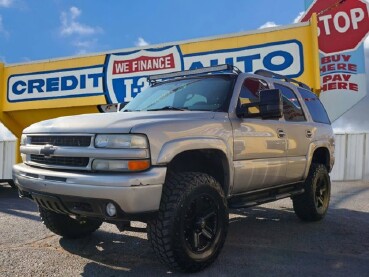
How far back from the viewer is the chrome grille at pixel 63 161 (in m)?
3.23

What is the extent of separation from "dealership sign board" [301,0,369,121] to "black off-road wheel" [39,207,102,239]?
8.65 metres

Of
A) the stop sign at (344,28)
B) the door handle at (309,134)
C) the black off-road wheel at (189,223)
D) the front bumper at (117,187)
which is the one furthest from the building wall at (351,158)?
the front bumper at (117,187)

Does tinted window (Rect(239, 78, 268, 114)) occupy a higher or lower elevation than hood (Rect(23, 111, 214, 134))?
higher

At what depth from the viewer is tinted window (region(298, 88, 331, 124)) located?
580cm

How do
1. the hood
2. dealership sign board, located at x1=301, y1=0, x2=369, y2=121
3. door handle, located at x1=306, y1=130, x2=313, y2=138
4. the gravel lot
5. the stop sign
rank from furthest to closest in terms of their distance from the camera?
1. the stop sign
2. dealership sign board, located at x1=301, y1=0, x2=369, y2=121
3. door handle, located at x1=306, y1=130, x2=313, y2=138
4. the gravel lot
5. the hood

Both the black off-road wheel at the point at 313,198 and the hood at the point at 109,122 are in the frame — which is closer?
the hood at the point at 109,122

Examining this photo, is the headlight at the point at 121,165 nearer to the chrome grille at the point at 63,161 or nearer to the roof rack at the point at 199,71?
the chrome grille at the point at 63,161

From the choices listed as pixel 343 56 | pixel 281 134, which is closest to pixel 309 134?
pixel 281 134

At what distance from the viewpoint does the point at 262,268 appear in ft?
11.9

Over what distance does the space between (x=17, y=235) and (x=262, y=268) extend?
3.12m

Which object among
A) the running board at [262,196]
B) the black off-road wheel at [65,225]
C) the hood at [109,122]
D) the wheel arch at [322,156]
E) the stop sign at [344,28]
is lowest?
the black off-road wheel at [65,225]

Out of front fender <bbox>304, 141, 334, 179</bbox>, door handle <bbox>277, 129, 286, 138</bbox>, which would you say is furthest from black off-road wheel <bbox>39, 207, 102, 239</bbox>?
front fender <bbox>304, 141, 334, 179</bbox>

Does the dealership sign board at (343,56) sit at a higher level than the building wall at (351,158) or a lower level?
higher

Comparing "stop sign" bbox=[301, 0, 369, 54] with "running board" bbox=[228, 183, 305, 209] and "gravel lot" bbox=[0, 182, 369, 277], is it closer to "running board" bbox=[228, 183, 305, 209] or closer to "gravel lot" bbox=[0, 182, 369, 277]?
"gravel lot" bbox=[0, 182, 369, 277]
